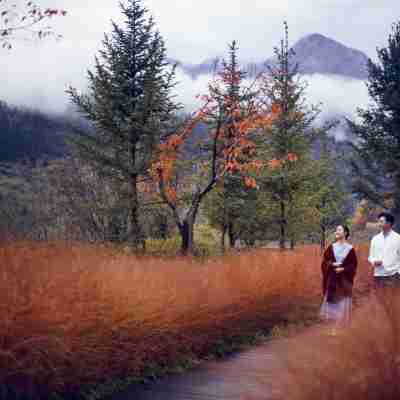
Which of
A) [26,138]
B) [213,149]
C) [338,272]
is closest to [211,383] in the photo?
[338,272]

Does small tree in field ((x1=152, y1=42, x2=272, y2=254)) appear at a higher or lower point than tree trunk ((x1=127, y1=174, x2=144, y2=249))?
higher

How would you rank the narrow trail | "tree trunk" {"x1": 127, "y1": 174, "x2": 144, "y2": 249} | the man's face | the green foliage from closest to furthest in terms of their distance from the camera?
the narrow trail, the man's face, "tree trunk" {"x1": 127, "y1": 174, "x2": 144, "y2": 249}, the green foliage

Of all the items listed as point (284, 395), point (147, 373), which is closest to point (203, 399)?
point (147, 373)

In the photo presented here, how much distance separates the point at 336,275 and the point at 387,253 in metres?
0.99

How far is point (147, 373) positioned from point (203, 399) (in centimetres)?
142

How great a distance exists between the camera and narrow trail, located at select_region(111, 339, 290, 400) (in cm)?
661

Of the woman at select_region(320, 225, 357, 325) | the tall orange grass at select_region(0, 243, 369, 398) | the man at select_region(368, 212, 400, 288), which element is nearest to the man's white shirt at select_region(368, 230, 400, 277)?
the man at select_region(368, 212, 400, 288)

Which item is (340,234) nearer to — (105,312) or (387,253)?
(387,253)

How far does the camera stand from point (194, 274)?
393 inches

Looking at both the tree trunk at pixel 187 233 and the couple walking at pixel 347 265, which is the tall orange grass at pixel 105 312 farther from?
the tree trunk at pixel 187 233

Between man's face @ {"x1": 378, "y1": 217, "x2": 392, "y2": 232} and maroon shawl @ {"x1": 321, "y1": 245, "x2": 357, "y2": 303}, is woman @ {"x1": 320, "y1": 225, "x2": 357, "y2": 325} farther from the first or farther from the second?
man's face @ {"x1": 378, "y1": 217, "x2": 392, "y2": 232}

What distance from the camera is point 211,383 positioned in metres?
7.30

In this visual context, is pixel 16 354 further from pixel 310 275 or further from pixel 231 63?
pixel 231 63

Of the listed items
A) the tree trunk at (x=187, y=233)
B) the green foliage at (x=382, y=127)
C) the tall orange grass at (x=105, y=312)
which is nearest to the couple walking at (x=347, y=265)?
the tall orange grass at (x=105, y=312)
